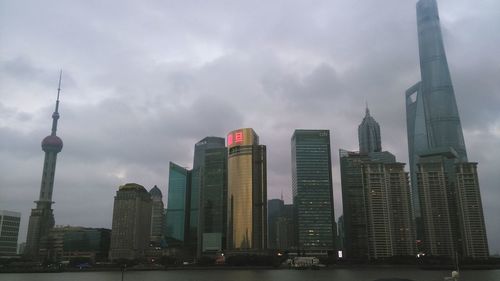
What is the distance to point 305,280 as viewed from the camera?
382 feet

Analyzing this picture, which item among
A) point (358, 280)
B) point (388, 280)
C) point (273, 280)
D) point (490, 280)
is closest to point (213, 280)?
point (273, 280)

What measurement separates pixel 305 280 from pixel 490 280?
47155 millimetres

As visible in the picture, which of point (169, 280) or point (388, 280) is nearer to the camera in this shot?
point (388, 280)

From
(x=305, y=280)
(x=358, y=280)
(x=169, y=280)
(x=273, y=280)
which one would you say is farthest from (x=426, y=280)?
(x=169, y=280)

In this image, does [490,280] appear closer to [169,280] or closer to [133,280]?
[169,280]

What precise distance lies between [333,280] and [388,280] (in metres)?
78.4

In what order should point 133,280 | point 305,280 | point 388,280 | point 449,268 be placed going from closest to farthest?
point 388,280
point 305,280
point 133,280
point 449,268

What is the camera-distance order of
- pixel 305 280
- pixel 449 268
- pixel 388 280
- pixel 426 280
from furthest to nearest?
pixel 449 268
pixel 305 280
pixel 426 280
pixel 388 280

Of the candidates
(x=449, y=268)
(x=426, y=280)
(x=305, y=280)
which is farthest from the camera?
(x=449, y=268)

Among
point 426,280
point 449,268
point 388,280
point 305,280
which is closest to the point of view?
point 388,280

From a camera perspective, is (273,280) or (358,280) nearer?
(358,280)

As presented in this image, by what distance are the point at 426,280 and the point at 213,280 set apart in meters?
53.1

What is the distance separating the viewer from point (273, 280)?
116750 mm

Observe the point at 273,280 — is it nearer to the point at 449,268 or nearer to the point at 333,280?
the point at 333,280
